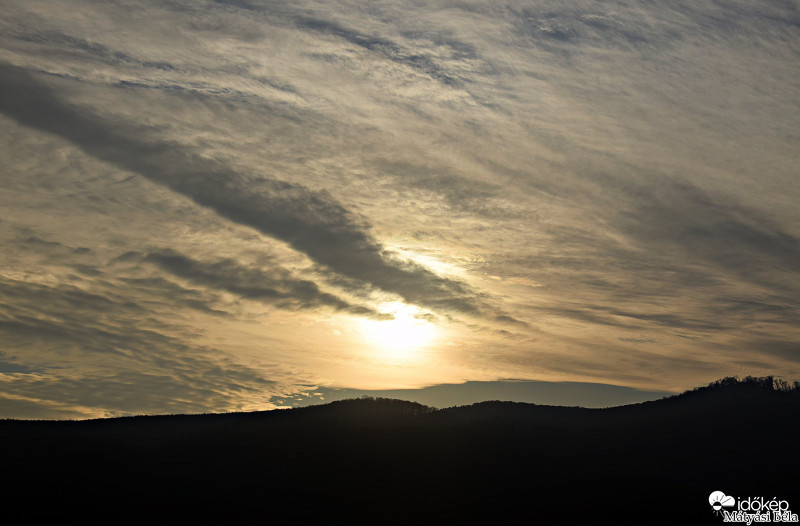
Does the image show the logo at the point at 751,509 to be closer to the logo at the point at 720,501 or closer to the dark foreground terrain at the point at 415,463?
the logo at the point at 720,501

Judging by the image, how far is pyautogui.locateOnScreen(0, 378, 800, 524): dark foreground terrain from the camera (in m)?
94.9

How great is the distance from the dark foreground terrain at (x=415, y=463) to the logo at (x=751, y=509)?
67.4 inches

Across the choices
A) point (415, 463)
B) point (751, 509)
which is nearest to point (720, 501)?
point (751, 509)

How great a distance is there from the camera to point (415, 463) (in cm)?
13450

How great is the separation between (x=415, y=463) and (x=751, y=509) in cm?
6381

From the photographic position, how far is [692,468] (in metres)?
124

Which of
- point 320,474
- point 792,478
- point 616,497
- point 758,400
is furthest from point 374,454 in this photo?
point 758,400

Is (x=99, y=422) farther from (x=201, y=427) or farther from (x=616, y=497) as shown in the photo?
(x=616, y=497)

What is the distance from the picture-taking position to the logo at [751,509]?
84.8 meters

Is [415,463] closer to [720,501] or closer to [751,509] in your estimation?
[720,501]

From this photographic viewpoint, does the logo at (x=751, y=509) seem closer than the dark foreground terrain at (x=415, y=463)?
Yes

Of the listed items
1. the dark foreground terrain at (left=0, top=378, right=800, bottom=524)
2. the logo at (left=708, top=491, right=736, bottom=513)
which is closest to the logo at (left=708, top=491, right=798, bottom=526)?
the logo at (left=708, top=491, right=736, bottom=513)

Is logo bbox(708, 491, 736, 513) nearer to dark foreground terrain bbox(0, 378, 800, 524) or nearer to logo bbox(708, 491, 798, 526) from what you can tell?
logo bbox(708, 491, 798, 526)

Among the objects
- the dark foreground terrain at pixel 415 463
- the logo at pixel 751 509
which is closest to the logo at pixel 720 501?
the logo at pixel 751 509
